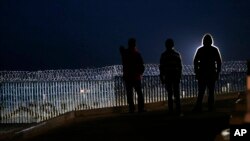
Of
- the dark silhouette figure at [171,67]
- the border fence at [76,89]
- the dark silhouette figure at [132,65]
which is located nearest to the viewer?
the dark silhouette figure at [171,67]

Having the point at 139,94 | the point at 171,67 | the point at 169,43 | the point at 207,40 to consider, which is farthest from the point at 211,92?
the point at 139,94

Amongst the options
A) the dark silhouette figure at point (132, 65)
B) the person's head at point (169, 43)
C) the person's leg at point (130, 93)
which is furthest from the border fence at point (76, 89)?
the person's head at point (169, 43)

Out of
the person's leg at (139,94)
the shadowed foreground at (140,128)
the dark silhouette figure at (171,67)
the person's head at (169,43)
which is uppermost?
the person's head at (169,43)

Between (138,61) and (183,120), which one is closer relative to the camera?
(183,120)

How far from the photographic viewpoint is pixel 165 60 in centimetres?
1227

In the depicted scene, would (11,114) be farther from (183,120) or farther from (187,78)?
(183,120)

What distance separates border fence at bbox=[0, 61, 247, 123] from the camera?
60.2 feet

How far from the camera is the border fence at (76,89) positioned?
723 inches

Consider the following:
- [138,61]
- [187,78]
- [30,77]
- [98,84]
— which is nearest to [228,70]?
[187,78]

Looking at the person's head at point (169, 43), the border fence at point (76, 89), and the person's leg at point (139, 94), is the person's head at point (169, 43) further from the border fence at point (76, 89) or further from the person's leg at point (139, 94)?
the border fence at point (76, 89)

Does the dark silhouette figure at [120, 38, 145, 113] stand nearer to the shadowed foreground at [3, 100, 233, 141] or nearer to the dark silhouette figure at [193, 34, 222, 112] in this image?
the shadowed foreground at [3, 100, 233, 141]

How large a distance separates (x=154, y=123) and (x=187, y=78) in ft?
24.5

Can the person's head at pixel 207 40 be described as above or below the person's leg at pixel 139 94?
above

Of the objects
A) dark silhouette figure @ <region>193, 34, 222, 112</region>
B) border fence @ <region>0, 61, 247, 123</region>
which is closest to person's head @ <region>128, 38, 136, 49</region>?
dark silhouette figure @ <region>193, 34, 222, 112</region>
